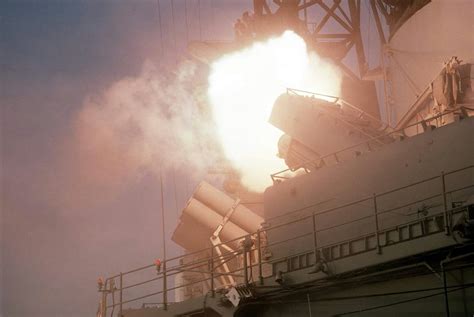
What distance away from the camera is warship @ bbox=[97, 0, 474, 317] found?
1141cm

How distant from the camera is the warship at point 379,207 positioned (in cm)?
1141

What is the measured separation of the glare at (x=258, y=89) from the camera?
72.9 ft

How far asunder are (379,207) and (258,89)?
9731mm

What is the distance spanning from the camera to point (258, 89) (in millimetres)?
22172

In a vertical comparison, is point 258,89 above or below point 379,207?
above

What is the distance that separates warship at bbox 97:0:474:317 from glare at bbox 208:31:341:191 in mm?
3603

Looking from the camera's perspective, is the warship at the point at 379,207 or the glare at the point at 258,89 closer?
the warship at the point at 379,207

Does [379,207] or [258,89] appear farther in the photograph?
[258,89]

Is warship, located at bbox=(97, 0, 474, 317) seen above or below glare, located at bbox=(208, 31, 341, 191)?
below

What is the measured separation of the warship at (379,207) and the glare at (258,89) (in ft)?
11.8

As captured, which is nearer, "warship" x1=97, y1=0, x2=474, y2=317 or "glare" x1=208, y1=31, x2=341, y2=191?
"warship" x1=97, y1=0, x2=474, y2=317

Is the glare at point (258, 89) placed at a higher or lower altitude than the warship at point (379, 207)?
higher

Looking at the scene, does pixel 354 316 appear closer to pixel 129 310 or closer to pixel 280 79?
pixel 129 310

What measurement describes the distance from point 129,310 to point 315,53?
36.3ft
